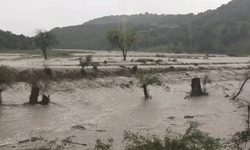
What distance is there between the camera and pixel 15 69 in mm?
13805

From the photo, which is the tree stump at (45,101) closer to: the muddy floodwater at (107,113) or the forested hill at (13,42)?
the muddy floodwater at (107,113)

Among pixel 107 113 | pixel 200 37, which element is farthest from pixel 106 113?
pixel 200 37

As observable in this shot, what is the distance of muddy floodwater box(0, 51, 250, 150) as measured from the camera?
6.96 metres

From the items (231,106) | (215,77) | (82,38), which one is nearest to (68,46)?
(82,38)

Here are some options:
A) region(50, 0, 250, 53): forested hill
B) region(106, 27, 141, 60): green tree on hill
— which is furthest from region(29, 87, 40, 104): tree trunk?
region(50, 0, 250, 53): forested hill

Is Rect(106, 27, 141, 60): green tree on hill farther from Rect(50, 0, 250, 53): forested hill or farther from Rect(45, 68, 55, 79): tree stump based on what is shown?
Rect(50, 0, 250, 53): forested hill

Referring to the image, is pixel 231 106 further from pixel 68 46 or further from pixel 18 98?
pixel 68 46

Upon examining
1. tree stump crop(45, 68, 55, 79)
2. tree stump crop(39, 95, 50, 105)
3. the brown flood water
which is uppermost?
tree stump crop(45, 68, 55, 79)

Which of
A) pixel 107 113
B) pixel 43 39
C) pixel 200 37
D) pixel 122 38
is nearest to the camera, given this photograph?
pixel 107 113

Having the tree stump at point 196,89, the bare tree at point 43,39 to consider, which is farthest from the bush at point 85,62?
the bare tree at point 43,39

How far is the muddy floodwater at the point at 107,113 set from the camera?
6.96 m

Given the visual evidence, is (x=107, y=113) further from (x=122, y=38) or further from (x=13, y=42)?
(x=13, y=42)

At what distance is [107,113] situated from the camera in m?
9.66

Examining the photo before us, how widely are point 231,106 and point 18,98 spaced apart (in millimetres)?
9560
